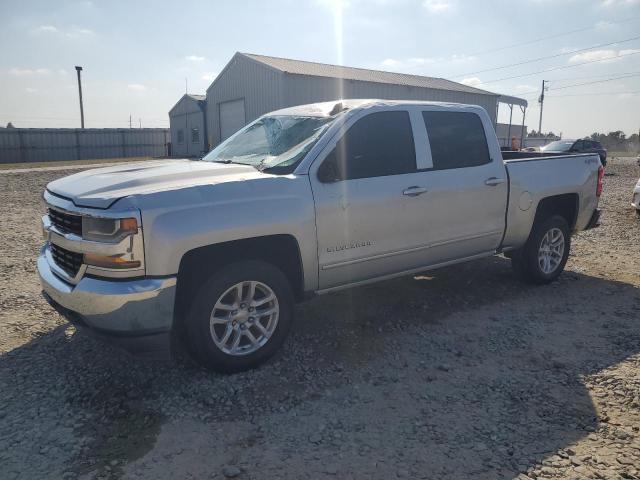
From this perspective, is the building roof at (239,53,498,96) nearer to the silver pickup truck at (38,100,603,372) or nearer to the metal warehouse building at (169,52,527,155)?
the metal warehouse building at (169,52,527,155)

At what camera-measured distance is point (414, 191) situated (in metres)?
4.28

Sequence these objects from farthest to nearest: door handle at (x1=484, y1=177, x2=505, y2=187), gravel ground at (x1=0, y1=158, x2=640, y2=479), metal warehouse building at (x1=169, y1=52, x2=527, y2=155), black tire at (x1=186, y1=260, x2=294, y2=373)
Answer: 1. metal warehouse building at (x1=169, y1=52, x2=527, y2=155)
2. door handle at (x1=484, y1=177, x2=505, y2=187)
3. black tire at (x1=186, y1=260, x2=294, y2=373)
4. gravel ground at (x1=0, y1=158, x2=640, y2=479)

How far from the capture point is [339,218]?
3.86 metres

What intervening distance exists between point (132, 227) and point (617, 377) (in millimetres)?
3483

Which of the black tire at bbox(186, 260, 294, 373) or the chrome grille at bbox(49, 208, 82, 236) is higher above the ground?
the chrome grille at bbox(49, 208, 82, 236)

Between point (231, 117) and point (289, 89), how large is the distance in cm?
590

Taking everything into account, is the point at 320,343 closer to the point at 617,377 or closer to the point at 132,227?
the point at 132,227

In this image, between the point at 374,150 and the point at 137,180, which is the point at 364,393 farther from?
the point at 137,180

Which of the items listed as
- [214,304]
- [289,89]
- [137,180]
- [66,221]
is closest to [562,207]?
[214,304]

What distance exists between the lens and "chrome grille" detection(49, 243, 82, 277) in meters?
3.31

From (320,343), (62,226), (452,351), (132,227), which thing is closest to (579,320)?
(452,351)

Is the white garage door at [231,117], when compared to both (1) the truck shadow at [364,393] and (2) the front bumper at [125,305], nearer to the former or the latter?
(1) the truck shadow at [364,393]

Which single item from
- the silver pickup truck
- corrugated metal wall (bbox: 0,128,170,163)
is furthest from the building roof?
the silver pickup truck

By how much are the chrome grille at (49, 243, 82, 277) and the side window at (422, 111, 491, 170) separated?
3.00 metres
